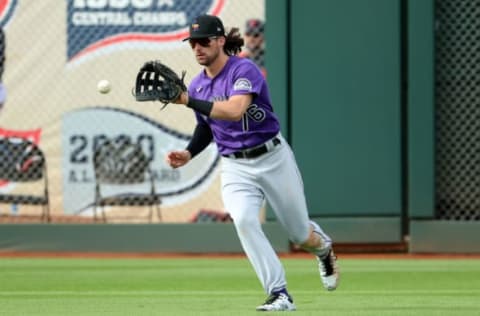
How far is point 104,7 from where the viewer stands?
1292 centimetres

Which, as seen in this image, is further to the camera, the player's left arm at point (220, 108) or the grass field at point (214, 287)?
the grass field at point (214, 287)

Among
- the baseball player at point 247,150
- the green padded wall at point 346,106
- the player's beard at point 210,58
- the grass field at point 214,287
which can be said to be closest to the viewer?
the baseball player at point 247,150

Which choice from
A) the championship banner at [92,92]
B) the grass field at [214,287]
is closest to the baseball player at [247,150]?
the grass field at [214,287]

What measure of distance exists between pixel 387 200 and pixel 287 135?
1.19 metres

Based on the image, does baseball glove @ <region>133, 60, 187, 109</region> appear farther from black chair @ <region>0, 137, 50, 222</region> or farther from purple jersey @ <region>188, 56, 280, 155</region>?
black chair @ <region>0, 137, 50, 222</region>

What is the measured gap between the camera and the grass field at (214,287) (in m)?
7.77

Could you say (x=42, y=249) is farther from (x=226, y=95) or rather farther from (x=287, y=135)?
(x=226, y=95)

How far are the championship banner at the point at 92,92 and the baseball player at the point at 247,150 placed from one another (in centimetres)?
484

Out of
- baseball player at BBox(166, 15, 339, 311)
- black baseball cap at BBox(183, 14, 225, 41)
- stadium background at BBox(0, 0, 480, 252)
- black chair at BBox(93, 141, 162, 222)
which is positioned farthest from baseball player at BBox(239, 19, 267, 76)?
black baseball cap at BBox(183, 14, 225, 41)

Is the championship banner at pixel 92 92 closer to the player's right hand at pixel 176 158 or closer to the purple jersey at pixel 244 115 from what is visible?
the player's right hand at pixel 176 158

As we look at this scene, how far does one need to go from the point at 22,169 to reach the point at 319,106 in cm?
310

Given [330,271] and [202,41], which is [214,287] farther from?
[202,41]

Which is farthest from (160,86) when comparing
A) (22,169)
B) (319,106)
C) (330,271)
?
(22,169)

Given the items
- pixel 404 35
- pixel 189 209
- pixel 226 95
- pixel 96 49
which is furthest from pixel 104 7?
pixel 226 95
